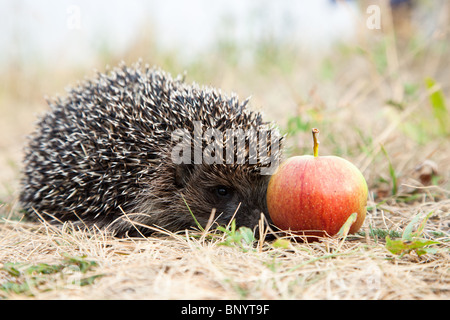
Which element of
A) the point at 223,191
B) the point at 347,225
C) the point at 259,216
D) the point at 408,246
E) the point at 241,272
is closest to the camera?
the point at 241,272

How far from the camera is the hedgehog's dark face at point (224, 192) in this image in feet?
12.8

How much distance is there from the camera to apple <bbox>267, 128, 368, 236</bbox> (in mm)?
3244

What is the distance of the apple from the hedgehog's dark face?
1.63ft

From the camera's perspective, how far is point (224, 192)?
4102mm

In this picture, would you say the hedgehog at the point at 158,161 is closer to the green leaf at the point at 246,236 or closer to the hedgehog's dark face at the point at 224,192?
the hedgehog's dark face at the point at 224,192

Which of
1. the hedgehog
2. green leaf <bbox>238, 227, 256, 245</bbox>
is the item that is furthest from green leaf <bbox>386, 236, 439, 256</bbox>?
the hedgehog

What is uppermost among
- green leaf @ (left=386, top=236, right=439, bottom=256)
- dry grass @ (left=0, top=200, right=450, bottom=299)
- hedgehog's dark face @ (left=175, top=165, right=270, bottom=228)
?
hedgehog's dark face @ (left=175, top=165, right=270, bottom=228)

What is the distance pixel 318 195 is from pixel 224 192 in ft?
3.78

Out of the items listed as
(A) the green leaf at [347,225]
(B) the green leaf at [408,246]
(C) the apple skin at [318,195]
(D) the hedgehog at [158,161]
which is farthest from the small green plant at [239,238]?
(B) the green leaf at [408,246]

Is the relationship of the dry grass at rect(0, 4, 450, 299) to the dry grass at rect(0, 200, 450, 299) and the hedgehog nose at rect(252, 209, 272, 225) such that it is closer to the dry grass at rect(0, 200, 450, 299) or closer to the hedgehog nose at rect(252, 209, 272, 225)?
the dry grass at rect(0, 200, 450, 299)

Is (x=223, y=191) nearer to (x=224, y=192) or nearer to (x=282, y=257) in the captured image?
(x=224, y=192)

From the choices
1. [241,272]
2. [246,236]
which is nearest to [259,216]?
[246,236]
